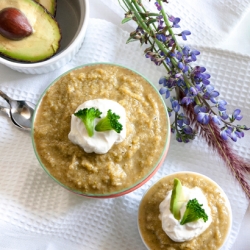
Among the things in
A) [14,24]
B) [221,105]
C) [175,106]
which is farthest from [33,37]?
[221,105]

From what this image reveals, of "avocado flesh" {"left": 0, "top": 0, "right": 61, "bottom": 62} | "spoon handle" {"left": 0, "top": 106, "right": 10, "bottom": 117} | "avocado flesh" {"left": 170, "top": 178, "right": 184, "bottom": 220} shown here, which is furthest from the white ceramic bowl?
"avocado flesh" {"left": 170, "top": 178, "right": 184, "bottom": 220}

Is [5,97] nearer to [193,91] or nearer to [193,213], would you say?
[193,91]

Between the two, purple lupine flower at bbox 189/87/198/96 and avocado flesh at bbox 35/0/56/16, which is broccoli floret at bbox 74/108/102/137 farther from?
avocado flesh at bbox 35/0/56/16

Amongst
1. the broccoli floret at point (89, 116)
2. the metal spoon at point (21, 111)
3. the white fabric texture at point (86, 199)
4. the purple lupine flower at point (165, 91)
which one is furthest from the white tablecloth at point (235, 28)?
the broccoli floret at point (89, 116)

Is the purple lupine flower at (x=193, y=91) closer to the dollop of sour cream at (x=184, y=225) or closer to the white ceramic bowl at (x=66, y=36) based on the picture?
the dollop of sour cream at (x=184, y=225)

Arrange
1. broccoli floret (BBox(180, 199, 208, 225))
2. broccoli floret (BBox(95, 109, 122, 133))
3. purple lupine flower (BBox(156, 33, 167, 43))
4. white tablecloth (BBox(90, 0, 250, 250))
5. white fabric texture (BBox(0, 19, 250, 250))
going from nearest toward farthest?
broccoli floret (BBox(95, 109, 122, 133)) < broccoli floret (BBox(180, 199, 208, 225)) < purple lupine flower (BBox(156, 33, 167, 43)) < white fabric texture (BBox(0, 19, 250, 250)) < white tablecloth (BBox(90, 0, 250, 250))

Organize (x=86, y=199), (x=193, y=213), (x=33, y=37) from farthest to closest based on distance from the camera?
(x=86, y=199), (x=33, y=37), (x=193, y=213)
